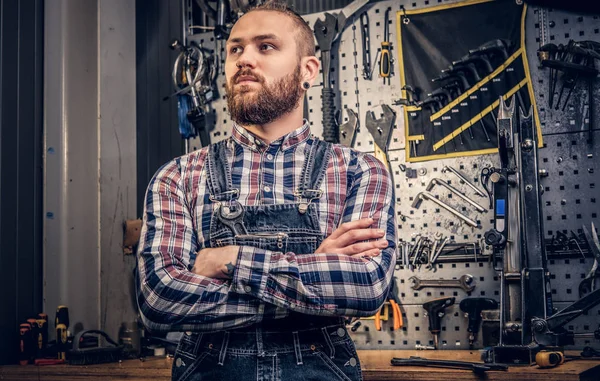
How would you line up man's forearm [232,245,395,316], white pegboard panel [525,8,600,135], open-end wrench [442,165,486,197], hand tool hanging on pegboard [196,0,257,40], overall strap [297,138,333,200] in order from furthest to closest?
1. hand tool hanging on pegboard [196,0,257,40]
2. open-end wrench [442,165,486,197]
3. white pegboard panel [525,8,600,135]
4. overall strap [297,138,333,200]
5. man's forearm [232,245,395,316]

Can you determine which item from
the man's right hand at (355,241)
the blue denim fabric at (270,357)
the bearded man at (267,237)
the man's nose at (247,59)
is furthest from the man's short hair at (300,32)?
the blue denim fabric at (270,357)

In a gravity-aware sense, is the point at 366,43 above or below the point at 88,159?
above

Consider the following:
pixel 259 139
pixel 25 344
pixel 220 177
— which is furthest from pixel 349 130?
pixel 25 344

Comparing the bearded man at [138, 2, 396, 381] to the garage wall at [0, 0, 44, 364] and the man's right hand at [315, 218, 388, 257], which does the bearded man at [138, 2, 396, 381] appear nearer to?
the man's right hand at [315, 218, 388, 257]

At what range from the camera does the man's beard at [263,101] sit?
73.7 inches

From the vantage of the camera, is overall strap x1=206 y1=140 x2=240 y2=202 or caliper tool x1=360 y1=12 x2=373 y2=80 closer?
overall strap x1=206 y1=140 x2=240 y2=202

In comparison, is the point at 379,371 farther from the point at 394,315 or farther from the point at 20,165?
the point at 20,165

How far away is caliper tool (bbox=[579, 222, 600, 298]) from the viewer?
2.75 metres

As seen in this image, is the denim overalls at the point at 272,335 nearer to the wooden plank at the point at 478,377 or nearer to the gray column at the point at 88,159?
the wooden plank at the point at 478,377

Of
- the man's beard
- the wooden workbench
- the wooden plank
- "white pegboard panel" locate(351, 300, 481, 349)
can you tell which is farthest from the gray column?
the man's beard

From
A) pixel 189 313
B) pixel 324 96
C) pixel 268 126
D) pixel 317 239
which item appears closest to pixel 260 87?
pixel 268 126

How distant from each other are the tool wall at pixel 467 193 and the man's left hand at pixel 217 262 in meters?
1.52

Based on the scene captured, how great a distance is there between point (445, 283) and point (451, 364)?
73 centimetres

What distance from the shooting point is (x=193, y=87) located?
3.35 m
